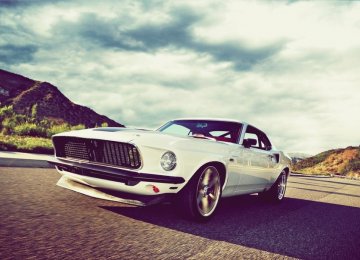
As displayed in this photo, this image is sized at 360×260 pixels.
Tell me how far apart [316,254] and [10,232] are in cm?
284

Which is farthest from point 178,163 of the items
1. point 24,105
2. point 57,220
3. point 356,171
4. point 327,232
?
point 356,171

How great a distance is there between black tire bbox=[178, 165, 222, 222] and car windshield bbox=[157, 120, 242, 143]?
1.09 metres

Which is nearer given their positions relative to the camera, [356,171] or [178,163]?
[178,163]

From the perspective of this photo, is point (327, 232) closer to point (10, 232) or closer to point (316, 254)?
point (316, 254)

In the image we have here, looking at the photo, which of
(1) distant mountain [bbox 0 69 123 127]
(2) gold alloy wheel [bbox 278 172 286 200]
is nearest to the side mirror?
(2) gold alloy wheel [bbox 278 172 286 200]

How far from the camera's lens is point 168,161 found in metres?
4.02

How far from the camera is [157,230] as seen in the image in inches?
147

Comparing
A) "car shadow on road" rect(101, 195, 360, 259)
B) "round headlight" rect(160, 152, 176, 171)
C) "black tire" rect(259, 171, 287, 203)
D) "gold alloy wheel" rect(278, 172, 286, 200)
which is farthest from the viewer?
"gold alloy wheel" rect(278, 172, 286, 200)

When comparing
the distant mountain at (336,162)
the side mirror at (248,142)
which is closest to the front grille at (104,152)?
the side mirror at (248,142)

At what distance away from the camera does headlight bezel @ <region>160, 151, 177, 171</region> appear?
4.00 metres

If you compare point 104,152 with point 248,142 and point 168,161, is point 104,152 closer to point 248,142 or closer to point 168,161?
point 168,161

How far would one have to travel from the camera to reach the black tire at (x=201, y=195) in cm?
420

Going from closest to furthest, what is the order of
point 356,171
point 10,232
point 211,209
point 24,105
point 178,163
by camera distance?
1. point 10,232
2. point 178,163
3. point 211,209
4. point 24,105
5. point 356,171

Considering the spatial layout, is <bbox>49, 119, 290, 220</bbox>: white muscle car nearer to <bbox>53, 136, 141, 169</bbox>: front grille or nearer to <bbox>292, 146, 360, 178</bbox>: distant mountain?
<bbox>53, 136, 141, 169</bbox>: front grille
